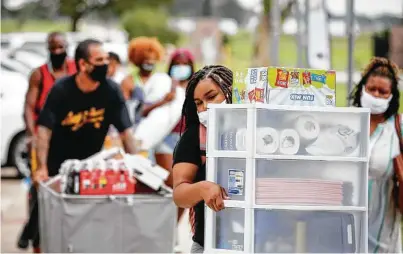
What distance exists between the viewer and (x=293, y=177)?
15.0 feet

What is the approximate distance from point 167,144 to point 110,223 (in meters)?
2.61

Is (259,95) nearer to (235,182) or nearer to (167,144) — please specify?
(235,182)

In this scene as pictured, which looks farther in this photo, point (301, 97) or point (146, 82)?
point (146, 82)

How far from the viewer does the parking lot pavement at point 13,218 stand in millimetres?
10555

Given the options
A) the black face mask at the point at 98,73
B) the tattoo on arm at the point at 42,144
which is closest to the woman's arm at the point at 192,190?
the black face mask at the point at 98,73

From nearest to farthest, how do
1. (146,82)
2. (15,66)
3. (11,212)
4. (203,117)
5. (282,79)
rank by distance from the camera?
(282,79) < (203,117) < (146,82) < (11,212) < (15,66)

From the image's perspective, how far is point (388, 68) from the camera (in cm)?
703

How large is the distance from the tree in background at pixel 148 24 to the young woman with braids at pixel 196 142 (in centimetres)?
5832

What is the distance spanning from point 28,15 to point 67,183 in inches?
2897

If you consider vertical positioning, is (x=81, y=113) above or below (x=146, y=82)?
below

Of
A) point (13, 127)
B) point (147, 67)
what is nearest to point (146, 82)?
point (147, 67)

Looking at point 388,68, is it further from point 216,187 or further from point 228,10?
point 228,10

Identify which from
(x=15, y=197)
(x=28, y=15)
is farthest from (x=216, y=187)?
(x=28, y=15)

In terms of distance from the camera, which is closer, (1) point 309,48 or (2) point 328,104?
(2) point 328,104
